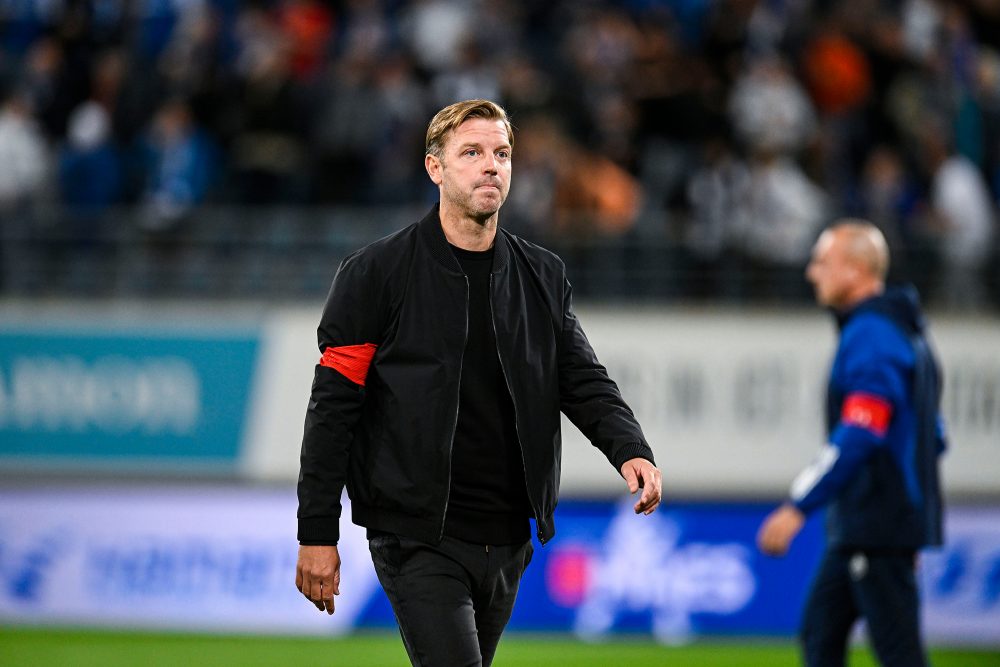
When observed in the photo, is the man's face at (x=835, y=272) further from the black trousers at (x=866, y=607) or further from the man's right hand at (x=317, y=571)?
the man's right hand at (x=317, y=571)

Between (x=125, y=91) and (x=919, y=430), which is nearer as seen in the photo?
(x=919, y=430)

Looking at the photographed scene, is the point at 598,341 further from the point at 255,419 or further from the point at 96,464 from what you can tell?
the point at 96,464

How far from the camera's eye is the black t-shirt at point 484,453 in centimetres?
456

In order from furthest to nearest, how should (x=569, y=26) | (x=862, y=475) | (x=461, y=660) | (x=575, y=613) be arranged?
1. (x=569, y=26)
2. (x=575, y=613)
3. (x=862, y=475)
4. (x=461, y=660)

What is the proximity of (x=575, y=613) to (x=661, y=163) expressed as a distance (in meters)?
3.95

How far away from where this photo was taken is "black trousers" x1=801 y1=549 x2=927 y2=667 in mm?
5984

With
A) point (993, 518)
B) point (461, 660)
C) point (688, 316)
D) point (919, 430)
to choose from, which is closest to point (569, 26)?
point (688, 316)

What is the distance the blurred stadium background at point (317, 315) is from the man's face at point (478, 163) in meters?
6.54

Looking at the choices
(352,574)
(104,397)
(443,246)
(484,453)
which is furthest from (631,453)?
(104,397)

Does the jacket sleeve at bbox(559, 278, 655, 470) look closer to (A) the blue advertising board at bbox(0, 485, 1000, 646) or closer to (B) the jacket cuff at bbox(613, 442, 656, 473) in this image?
(B) the jacket cuff at bbox(613, 442, 656, 473)

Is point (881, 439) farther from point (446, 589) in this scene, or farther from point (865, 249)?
point (446, 589)

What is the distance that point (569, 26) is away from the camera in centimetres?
1412

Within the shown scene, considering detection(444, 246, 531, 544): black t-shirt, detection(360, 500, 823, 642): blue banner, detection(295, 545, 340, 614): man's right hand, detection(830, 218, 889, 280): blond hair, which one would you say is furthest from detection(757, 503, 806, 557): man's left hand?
detection(360, 500, 823, 642): blue banner

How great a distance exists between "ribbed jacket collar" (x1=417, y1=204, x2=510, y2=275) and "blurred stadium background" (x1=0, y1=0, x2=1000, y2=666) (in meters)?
6.31
